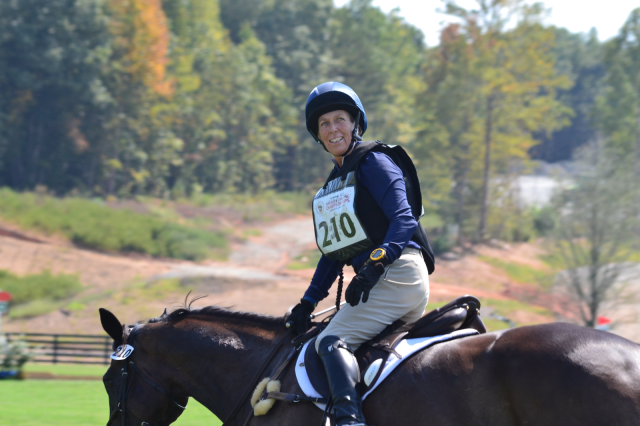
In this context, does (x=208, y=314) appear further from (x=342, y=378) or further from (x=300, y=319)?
(x=342, y=378)

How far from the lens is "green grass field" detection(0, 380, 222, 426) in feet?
29.6

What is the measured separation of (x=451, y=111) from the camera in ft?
139

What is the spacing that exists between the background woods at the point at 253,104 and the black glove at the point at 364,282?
3099 cm

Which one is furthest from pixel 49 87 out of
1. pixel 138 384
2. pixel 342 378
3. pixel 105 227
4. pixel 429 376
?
pixel 429 376

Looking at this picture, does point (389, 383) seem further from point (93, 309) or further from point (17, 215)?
point (17, 215)

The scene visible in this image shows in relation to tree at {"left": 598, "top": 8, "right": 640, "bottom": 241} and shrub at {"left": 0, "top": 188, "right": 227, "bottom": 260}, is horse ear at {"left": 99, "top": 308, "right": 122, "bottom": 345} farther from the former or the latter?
tree at {"left": 598, "top": 8, "right": 640, "bottom": 241}

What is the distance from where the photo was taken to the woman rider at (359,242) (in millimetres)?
3342

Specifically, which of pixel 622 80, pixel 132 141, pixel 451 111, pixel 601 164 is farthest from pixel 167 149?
pixel 622 80

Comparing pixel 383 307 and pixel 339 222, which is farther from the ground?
pixel 339 222

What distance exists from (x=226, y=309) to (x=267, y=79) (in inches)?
2186

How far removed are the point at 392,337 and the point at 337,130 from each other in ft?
4.33

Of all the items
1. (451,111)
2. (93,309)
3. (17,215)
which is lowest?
(93,309)

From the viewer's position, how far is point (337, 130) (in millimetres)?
3904

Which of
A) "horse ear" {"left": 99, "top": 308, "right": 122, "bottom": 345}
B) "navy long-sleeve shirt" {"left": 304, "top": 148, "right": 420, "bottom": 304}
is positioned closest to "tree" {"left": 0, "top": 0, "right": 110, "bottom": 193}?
"horse ear" {"left": 99, "top": 308, "right": 122, "bottom": 345}
